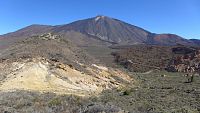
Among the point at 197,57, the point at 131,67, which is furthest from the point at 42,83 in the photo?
the point at 197,57

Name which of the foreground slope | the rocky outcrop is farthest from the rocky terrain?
the rocky outcrop

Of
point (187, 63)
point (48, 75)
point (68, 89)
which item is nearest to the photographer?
point (68, 89)

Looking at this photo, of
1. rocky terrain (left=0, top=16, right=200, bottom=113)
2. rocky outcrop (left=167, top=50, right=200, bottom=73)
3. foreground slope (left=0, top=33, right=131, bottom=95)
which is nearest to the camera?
rocky terrain (left=0, top=16, right=200, bottom=113)

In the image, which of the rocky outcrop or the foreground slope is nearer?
the foreground slope

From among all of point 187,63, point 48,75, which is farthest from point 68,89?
point 187,63

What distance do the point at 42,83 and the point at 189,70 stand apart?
4630 centimetres

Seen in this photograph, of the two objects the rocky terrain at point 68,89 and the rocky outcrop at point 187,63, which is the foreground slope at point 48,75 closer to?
the rocky terrain at point 68,89

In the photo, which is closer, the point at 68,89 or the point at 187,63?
the point at 68,89

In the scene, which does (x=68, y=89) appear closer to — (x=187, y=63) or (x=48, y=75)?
(x=48, y=75)

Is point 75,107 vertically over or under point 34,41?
under

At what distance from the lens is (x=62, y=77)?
39.2 meters

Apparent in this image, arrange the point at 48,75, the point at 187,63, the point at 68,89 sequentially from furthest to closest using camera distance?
the point at 187,63 → the point at 48,75 → the point at 68,89

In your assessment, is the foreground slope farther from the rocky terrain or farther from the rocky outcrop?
the rocky outcrop

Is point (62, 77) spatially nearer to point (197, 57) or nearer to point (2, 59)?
point (2, 59)
